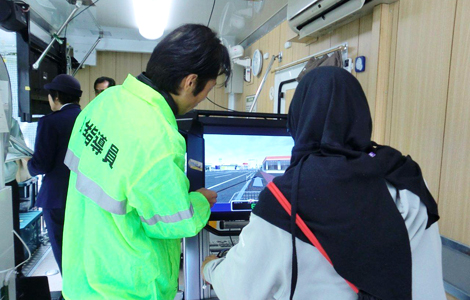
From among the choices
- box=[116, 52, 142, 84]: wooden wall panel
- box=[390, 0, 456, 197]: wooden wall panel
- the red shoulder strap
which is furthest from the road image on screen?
box=[116, 52, 142, 84]: wooden wall panel

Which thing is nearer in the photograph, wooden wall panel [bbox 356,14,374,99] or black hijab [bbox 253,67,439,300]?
black hijab [bbox 253,67,439,300]

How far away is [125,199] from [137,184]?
0.06m

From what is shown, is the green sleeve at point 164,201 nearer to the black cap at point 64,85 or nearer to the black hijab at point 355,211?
the black hijab at point 355,211

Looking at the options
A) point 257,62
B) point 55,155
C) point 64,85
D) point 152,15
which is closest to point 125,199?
point 55,155

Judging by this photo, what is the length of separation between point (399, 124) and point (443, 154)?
1.01 feet

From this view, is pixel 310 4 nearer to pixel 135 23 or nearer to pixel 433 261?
pixel 433 261

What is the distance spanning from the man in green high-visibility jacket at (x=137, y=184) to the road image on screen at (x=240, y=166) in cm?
22

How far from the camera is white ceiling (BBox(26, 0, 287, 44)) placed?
310cm

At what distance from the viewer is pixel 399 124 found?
1.57 metres

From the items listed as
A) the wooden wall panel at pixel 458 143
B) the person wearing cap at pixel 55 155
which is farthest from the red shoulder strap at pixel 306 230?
the person wearing cap at pixel 55 155

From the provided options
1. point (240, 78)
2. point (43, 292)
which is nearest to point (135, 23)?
point (240, 78)

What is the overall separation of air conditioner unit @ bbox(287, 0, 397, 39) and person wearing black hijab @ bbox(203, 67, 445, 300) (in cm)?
121

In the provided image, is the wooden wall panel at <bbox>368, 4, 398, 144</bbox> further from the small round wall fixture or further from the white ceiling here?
the small round wall fixture

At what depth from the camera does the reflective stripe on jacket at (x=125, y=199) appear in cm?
70
